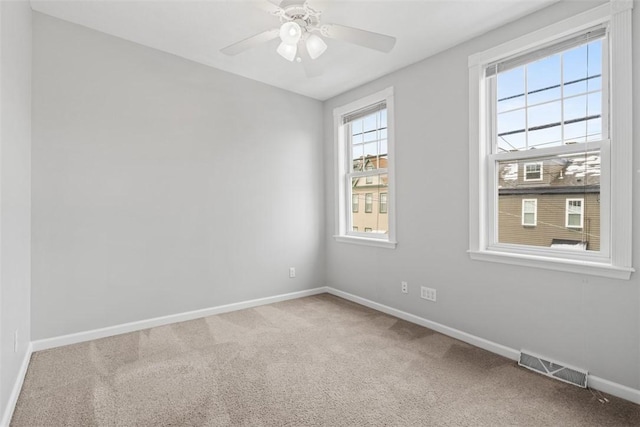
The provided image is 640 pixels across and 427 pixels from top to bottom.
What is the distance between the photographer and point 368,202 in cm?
391

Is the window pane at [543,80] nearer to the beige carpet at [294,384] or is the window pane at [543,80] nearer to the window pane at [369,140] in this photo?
the window pane at [369,140]

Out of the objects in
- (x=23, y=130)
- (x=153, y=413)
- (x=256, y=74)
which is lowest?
(x=153, y=413)

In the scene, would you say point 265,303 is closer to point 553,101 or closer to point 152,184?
point 152,184

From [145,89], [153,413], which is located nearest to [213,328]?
[153,413]

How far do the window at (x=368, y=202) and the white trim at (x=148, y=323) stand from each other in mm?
1334

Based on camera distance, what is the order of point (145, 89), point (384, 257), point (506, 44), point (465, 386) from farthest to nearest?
point (384, 257) < point (145, 89) < point (506, 44) < point (465, 386)

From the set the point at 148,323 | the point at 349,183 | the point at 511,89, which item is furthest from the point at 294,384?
the point at 511,89

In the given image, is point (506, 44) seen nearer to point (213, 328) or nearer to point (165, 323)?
point (213, 328)

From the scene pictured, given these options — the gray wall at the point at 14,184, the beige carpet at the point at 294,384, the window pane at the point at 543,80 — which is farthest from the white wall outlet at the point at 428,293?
the gray wall at the point at 14,184

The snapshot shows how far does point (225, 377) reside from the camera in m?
2.22

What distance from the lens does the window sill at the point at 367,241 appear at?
346cm

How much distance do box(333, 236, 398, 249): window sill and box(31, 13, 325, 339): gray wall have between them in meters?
0.51

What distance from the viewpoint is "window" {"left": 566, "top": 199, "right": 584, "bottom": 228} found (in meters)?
2.20

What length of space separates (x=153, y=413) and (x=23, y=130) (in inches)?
81.3
